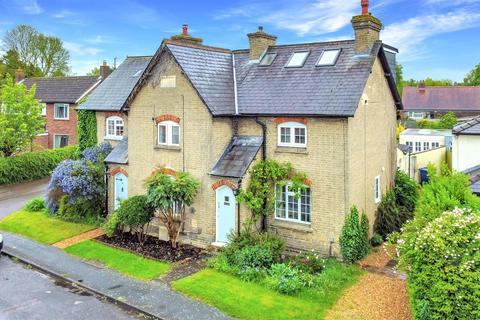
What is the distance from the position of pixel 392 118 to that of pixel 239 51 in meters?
8.98

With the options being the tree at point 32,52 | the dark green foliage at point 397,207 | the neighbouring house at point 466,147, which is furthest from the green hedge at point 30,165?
the tree at point 32,52

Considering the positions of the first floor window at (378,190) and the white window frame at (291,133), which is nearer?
the white window frame at (291,133)

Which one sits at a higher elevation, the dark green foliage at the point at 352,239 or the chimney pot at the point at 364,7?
the chimney pot at the point at 364,7

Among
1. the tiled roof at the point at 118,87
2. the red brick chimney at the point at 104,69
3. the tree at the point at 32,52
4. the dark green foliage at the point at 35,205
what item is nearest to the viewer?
the dark green foliage at the point at 35,205

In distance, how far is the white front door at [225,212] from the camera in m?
19.0

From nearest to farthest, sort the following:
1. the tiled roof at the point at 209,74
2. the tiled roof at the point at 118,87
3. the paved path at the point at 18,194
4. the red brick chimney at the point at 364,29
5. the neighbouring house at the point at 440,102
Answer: the red brick chimney at the point at 364,29 < the tiled roof at the point at 209,74 < the tiled roof at the point at 118,87 < the paved path at the point at 18,194 < the neighbouring house at the point at 440,102

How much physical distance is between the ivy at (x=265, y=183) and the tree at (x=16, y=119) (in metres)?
23.8

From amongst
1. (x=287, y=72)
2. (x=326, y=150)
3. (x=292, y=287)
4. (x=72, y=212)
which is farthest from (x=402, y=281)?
(x=72, y=212)

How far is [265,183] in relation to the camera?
1895 cm

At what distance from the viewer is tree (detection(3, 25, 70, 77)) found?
7500cm

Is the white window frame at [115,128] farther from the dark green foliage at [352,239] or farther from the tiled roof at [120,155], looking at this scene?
the dark green foliage at [352,239]

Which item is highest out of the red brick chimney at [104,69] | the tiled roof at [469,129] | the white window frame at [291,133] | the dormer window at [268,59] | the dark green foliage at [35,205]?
the red brick chimney at [104,69]

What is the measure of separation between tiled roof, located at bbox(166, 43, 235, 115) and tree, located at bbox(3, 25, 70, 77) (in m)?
63.6

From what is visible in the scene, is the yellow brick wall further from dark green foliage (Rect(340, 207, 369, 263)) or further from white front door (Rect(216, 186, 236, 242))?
white front door (Rect(216, 186, 236, 242))
